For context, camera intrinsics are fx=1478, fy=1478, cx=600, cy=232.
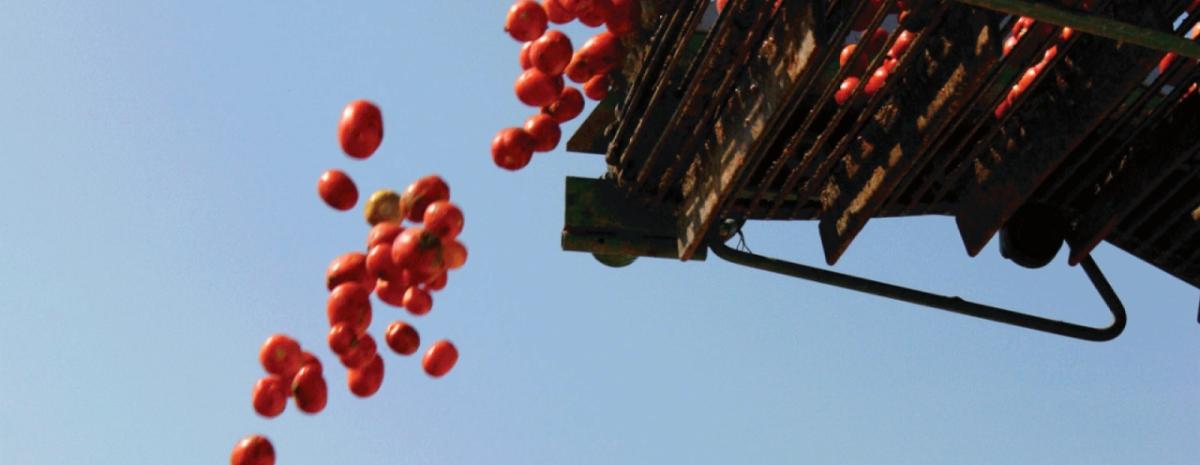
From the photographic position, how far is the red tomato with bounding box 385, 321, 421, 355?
8336mm

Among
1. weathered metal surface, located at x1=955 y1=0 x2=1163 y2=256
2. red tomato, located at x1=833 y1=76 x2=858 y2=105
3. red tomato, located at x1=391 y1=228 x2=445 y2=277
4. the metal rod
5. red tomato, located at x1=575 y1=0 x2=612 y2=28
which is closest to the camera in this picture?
the metal rod

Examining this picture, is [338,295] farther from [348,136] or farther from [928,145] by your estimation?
[928,145]

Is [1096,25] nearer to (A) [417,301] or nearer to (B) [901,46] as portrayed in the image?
(B) [901,46]

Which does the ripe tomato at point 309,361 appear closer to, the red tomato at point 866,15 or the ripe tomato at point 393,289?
the ripe tomato at point 393,289

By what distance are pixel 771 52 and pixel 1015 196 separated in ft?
4.56

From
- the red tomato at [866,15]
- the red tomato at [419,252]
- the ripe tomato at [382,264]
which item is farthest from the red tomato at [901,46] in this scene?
the ripe tomato at [382,264]

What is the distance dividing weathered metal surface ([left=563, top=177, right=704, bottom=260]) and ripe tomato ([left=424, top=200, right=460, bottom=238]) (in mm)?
666

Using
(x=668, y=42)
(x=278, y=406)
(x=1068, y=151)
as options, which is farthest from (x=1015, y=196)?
(x=278, y=406)

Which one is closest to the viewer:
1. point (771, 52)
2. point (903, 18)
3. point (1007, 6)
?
point (1007, 6)

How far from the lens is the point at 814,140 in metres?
7.63

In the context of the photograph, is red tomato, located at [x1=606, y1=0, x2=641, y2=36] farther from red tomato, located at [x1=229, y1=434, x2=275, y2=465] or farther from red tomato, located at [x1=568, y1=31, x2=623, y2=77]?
red tomato, located at [x1=229, y1=434, x2=275, y2=465]

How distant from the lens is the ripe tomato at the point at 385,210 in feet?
26.5

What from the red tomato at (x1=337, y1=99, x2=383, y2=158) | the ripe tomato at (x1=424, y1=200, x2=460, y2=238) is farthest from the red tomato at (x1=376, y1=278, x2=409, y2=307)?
the red tomato at (x1=337, y1=99, x2=383, y2=158)

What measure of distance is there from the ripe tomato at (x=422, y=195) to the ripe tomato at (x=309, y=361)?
0.94 meters
